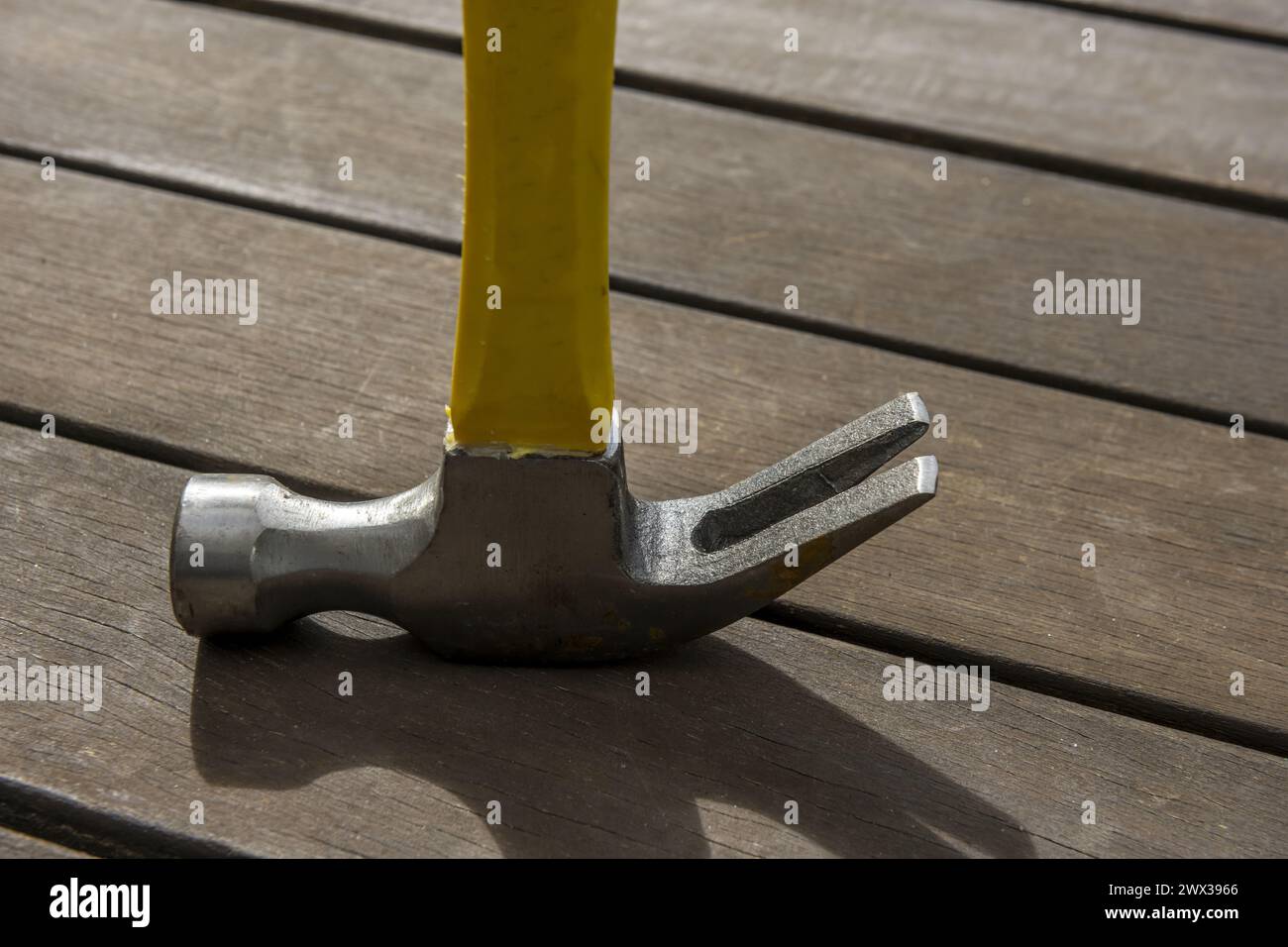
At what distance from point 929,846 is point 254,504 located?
41 centimetres

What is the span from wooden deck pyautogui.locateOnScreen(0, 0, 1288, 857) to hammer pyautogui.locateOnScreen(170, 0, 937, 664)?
40 millimetres

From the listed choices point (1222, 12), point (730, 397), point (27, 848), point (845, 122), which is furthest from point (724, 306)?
point (1222, 12)

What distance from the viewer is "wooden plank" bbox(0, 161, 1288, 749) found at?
956mm

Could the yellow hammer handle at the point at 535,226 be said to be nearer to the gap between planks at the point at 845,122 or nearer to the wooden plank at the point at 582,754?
the wooden plank at the point at 582,754

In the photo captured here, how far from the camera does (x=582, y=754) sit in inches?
33.3

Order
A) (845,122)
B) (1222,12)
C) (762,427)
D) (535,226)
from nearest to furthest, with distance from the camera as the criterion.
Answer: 1. (535,226)
2. (762,427)
3. (845,122)
4. (1222,12)

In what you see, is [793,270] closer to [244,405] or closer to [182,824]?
[244,405]

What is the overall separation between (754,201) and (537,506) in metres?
0.60

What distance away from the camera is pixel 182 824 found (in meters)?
0.80

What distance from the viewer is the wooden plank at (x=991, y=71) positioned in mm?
1465

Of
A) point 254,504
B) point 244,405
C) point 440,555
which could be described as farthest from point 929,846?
point 244,405

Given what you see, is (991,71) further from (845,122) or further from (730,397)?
(730,397)

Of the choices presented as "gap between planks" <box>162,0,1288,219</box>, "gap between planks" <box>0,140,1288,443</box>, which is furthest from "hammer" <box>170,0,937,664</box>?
"gap between planks" <box>162,0,1288,219</box>

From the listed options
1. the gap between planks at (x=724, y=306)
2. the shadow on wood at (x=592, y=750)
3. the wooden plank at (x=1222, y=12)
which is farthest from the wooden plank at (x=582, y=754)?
the wooden plank at (x=1222, y=12)
